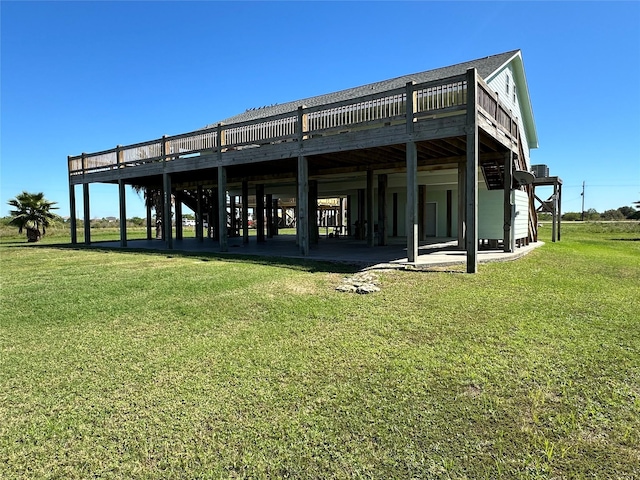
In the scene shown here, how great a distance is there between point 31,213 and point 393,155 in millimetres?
20067

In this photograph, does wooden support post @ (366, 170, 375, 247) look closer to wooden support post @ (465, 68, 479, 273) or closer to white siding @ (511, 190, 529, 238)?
white siding @ (511, 190, 529, 238)

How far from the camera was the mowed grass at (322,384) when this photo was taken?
2285 mm

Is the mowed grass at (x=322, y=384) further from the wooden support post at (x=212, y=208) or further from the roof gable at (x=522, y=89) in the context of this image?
the wooden support post at (x=212, y=208)

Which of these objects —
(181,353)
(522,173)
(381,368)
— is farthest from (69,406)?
(522,173)

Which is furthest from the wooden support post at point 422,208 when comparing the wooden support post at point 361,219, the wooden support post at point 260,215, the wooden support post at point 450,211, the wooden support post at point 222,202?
the wooden support post at point 222,202

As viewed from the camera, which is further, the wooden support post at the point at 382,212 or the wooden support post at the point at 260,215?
the wooden support post at the point at 260,215

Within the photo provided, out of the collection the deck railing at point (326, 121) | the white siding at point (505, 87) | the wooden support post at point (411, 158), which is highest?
the white siding at point (505, 87)

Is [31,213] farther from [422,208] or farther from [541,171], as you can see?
[541,171]

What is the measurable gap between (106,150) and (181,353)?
597 inches

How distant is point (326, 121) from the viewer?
9.95 meters

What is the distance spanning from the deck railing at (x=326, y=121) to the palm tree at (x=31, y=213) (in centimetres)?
771

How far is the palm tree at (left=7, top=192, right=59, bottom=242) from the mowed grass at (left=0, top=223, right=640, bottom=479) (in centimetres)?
1741

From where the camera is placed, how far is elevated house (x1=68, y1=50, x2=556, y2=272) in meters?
8.05

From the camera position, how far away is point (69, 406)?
9.35 feet
